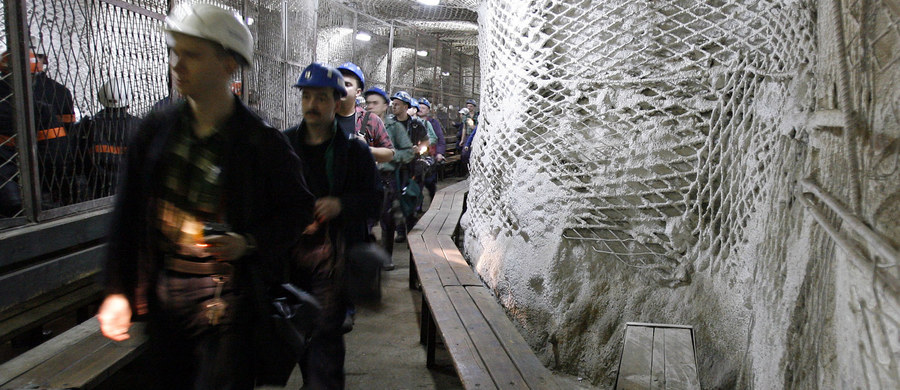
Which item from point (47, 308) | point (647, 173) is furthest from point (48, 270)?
point (647, 173)

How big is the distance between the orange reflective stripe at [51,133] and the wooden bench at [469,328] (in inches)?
92.9

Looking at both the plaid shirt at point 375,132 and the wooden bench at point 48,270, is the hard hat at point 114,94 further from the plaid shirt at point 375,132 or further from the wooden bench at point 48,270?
the plaid shirt at point 375,132

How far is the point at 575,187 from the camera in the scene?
3.57 meters

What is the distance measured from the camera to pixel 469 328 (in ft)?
9.98

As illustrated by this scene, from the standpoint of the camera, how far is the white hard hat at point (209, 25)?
1.60 meters

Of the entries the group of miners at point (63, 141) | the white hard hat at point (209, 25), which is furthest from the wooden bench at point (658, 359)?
the group of miners at point (63, 141)

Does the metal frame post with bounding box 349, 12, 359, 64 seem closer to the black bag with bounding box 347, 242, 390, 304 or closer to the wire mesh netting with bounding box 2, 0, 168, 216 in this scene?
the wire mesh netting with bounding box 2, 0, 168, 216

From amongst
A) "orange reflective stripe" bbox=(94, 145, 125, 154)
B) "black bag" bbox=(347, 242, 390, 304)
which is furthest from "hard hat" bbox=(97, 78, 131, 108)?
"black bag" bbox=(347, 242, 390, 304)

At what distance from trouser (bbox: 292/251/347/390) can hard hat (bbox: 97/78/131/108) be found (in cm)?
215

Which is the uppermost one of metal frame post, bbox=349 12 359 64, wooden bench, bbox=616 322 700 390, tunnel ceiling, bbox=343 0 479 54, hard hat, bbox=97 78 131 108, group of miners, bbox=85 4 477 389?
tunnel ceiling, bbox=343 0 479 54

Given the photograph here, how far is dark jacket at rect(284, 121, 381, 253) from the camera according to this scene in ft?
8.56

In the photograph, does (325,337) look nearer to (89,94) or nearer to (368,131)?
(368,131)

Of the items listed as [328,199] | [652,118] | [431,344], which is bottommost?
[431,344]

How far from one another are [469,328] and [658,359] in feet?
3.62
